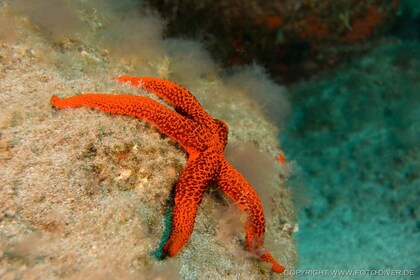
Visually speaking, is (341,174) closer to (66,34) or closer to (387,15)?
(387,15)

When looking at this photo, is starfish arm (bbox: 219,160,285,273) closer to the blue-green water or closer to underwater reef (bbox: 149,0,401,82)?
the blue-green water

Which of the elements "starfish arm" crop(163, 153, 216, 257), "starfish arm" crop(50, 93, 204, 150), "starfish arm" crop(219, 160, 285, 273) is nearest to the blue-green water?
"starfish arm" crop(219, 160, 285, 273)

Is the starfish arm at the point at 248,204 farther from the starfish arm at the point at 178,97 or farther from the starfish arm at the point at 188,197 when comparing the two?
the starfish arm at the point at 178,97

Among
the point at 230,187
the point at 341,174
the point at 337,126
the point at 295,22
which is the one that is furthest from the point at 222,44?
the point at 230,187

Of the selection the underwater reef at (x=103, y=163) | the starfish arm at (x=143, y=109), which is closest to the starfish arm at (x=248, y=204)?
the underwater reef at (x=103, y=163)

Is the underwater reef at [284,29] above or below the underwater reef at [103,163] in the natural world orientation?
above

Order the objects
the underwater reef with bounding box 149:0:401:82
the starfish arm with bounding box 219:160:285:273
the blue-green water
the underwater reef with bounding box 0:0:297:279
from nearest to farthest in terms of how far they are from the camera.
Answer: the underwater reef with bounding box 0:0:297:279
the starfish arm with bounding box 219:160:285:273
the blue-green water
the underwater reef with bounding box 149:0:401:82
